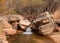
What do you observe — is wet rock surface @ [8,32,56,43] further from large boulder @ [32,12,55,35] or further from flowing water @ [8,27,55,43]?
large boulder @ [32,12,55,35]

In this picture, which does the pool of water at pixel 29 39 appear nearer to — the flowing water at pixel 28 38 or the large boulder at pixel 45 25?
the flowing water at pixel 28 38

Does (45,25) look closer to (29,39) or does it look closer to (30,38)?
(30,38)

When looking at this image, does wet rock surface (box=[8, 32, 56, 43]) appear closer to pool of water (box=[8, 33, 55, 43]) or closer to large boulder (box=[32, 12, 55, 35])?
pool of water (box=[8, 33, 55, 43])

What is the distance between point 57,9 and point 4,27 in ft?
18.3

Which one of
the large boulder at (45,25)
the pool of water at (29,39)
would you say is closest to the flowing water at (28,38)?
the pool of water at (29,39)

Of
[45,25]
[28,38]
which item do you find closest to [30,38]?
[28,38]

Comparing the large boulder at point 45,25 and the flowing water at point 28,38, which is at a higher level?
the large boulder at point 45,25

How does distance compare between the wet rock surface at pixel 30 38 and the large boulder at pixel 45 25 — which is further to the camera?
the large boulder at pixel 45 25

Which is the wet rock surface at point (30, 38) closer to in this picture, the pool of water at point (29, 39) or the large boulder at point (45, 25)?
the pool of water at point (29, 39)

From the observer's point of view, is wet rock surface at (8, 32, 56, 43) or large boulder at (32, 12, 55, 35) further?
large boulder at (32, 12, 55, 35)

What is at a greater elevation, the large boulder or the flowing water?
the large boulder

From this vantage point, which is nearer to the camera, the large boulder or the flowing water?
the flowing water

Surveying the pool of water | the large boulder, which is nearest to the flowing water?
the pool of water

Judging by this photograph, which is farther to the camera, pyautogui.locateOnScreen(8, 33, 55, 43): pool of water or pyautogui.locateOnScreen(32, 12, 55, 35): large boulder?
pyautogui.locateOnScreen(32, 12, 55, 35): large boulder
